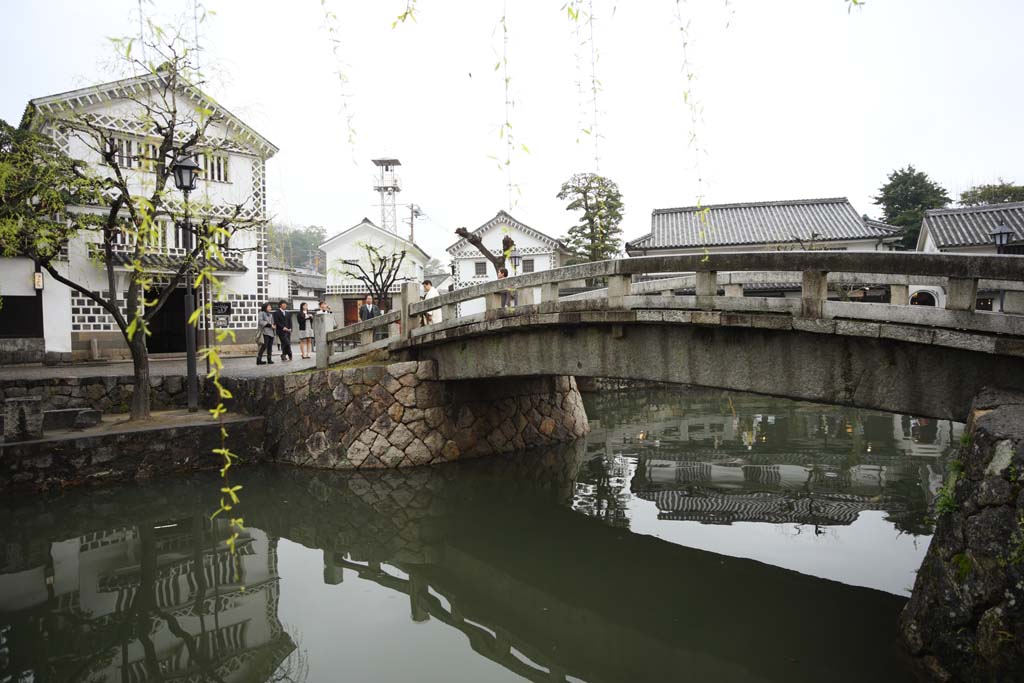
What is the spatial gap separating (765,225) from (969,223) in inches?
327

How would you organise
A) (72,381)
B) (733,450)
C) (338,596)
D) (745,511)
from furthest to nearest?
(72,381) < (733,450) < (745,511) < (338,596)

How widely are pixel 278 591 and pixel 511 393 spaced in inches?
269

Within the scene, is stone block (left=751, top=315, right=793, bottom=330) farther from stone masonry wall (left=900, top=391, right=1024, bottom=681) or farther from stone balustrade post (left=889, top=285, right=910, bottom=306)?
stone masonry wall (left=900, top=391, right=1024, bottom=681)

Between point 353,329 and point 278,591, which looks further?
point 353,329

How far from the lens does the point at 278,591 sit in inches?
277

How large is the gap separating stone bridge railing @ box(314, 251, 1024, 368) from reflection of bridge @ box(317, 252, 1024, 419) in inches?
0.5

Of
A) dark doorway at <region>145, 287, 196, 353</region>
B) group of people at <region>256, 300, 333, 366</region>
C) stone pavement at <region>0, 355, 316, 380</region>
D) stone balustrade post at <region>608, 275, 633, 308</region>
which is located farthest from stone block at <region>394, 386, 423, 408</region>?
dark doorway at <region>145, 287, 196, 353</region>

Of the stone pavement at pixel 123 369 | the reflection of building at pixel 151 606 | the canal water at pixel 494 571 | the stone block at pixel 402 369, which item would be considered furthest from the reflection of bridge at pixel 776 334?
the stone pavement at pixel 123 369

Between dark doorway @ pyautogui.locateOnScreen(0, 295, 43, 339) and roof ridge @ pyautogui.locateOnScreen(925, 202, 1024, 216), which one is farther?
roof ridge @ pyautogui.locateOnScreen(925, 202, 1024, 216)

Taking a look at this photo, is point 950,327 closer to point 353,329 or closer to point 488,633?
point 488,633

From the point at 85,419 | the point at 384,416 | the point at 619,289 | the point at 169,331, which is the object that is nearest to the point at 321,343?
the point at 384,416

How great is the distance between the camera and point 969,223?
23469 millimetres

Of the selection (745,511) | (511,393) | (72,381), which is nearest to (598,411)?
(511,393)

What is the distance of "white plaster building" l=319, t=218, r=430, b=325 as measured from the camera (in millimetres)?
35875
